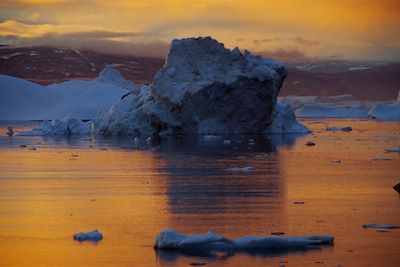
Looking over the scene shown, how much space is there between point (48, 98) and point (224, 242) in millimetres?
47835

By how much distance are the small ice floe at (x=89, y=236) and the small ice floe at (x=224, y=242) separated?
794 mm

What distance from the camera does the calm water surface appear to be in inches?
325

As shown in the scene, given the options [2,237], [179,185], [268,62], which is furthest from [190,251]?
[268,62]

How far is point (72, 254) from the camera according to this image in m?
8.34

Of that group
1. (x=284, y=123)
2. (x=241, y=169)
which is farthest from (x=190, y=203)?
(x=284, y=123)

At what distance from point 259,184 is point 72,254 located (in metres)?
6.35

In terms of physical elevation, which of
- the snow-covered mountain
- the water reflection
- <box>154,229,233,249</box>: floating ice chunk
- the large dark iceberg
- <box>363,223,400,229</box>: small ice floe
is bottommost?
the snow-covered mountain

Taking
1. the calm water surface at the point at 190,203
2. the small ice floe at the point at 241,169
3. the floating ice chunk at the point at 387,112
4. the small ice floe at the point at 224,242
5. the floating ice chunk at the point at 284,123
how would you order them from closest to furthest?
1. the calm water surface at the point at 190,203
2. the small ice floe at the point at 224,242
3. the small ice floe at the point at 241,169
4. the floating ice chunk at the point at 284,123
5. the floating ice chunk at the point at 387,112

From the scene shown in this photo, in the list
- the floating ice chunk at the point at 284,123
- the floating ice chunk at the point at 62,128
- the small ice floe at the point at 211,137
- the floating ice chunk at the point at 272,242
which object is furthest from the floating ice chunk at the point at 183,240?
the floating ice chunk at the point at 62,128

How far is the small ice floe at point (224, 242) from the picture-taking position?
839cm

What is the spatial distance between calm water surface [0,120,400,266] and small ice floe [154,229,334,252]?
0.21 metres

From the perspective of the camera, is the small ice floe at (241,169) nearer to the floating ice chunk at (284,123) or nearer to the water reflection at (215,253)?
the water reflection at (215,253)

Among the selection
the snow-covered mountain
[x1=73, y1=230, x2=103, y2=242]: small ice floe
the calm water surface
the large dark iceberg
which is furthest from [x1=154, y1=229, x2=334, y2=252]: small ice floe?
the snow-covered mountain

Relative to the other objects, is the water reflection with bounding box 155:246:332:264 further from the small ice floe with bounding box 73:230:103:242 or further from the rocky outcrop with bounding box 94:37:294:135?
the rocky outcrop with bounding box 94:37:294:135
